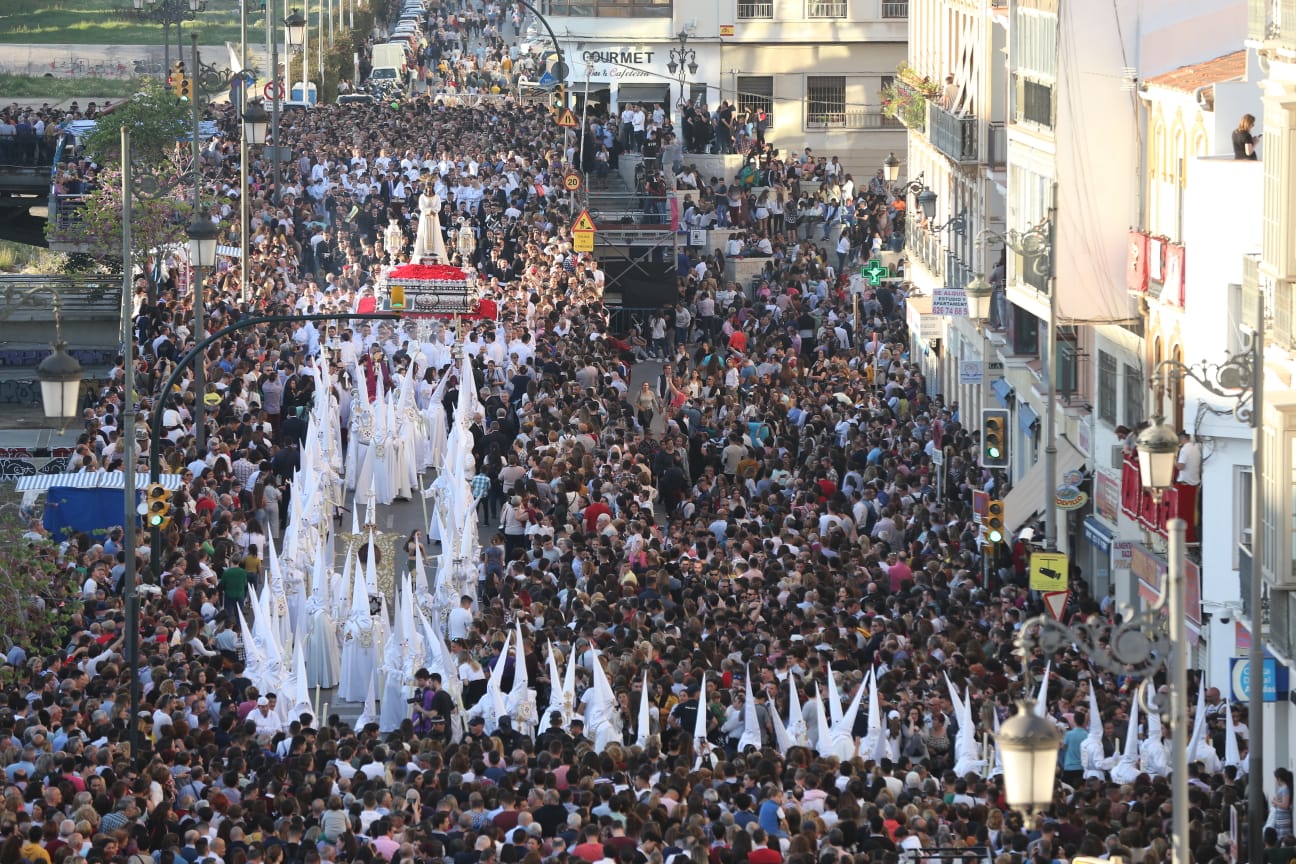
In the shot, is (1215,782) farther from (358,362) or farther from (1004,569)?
(358,362)

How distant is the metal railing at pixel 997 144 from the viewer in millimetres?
47094

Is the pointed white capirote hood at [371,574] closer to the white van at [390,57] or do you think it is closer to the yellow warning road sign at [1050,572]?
the yellow warning road sign at [1050,572]

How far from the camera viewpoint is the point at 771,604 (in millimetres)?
30625

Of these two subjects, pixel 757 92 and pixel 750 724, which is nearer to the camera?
pixel 750 724

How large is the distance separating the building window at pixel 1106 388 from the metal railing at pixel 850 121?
116 ft

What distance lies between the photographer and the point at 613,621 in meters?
29.5

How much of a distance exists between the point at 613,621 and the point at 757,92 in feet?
153

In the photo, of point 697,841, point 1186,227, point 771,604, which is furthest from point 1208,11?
point 697,841

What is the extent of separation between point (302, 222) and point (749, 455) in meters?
19.9

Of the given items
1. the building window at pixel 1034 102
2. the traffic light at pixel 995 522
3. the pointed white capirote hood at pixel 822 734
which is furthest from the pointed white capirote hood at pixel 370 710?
the building window at pixel 1034 102

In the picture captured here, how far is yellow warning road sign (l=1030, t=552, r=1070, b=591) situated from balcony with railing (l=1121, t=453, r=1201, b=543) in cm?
117

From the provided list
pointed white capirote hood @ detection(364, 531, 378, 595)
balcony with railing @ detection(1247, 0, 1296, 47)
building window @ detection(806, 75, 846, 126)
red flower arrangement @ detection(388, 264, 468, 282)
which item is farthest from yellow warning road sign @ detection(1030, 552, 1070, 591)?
building window @ detection(806, 75, 846, 126)

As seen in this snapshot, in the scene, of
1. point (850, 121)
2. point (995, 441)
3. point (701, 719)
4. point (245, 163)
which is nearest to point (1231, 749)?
point (701, 719)

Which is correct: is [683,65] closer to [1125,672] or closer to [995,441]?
[995,441]
